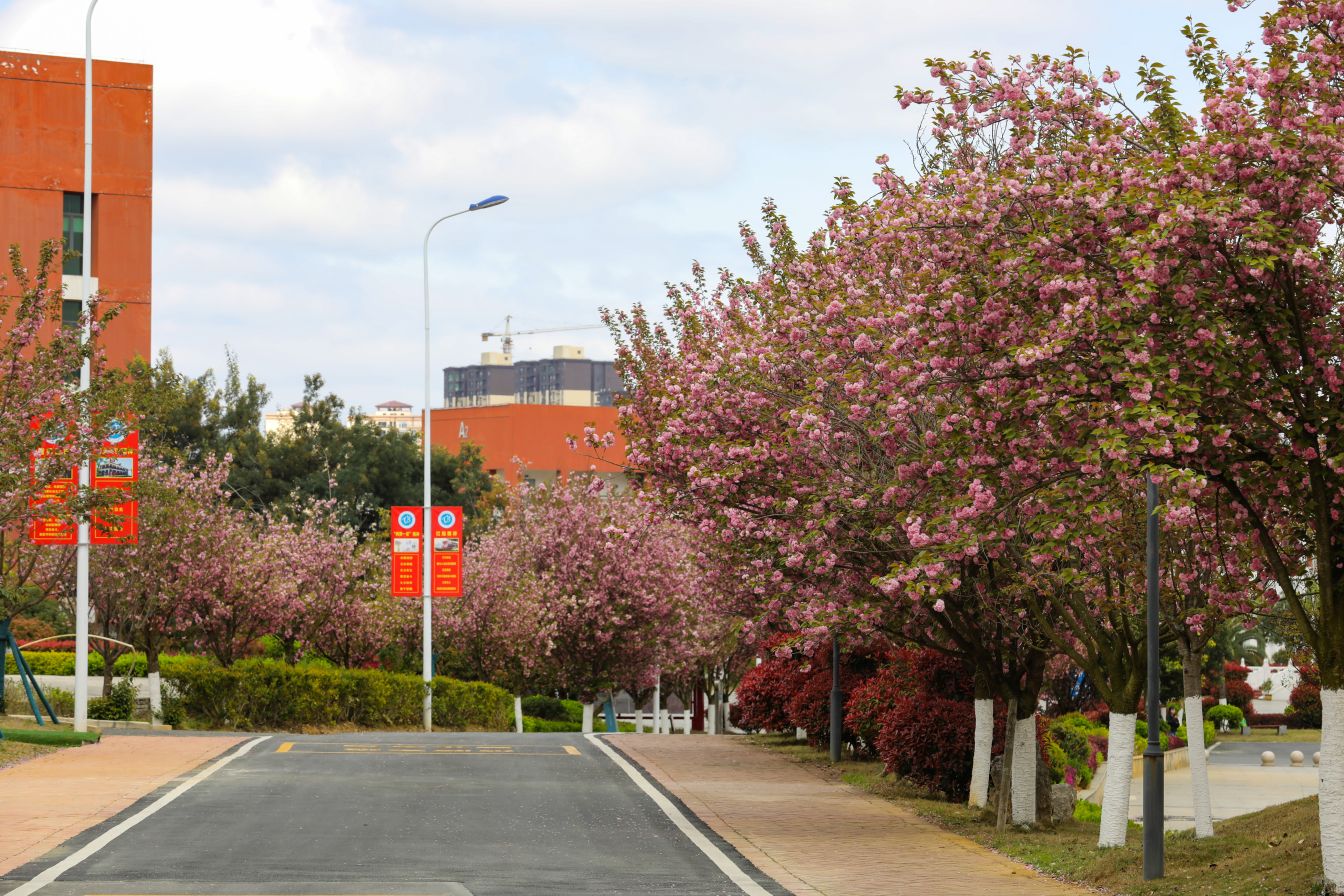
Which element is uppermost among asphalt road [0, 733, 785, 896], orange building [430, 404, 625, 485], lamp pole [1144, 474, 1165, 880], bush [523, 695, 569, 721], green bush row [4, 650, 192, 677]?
orange building [430, 404, 625, 485]

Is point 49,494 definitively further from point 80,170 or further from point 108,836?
point 80,170

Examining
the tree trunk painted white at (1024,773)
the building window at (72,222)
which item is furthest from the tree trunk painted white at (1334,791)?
the building window at (72,222)

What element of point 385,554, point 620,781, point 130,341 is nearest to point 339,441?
point 130,341

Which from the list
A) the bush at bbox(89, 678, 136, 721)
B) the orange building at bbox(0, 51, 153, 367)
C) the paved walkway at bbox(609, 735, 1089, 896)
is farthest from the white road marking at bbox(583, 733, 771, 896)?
the orange building at bbox(0, 51, 153, 367)

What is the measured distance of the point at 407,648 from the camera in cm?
4625

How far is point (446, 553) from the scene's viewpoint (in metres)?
38.7

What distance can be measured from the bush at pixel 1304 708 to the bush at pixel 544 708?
95.9ft

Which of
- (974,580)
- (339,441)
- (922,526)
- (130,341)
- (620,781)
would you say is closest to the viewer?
(922,526)

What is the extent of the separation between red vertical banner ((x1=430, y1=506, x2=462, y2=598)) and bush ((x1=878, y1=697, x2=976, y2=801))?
57.8ft

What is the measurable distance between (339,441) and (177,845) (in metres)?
56.2

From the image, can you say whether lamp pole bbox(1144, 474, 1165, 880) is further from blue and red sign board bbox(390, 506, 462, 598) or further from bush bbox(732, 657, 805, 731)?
blue and red sign board bbox(390, 506, 462, 598)

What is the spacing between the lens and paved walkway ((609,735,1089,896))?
1406 cm

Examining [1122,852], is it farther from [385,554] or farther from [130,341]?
[130,341]

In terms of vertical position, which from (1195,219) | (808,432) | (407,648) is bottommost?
(407,648)
